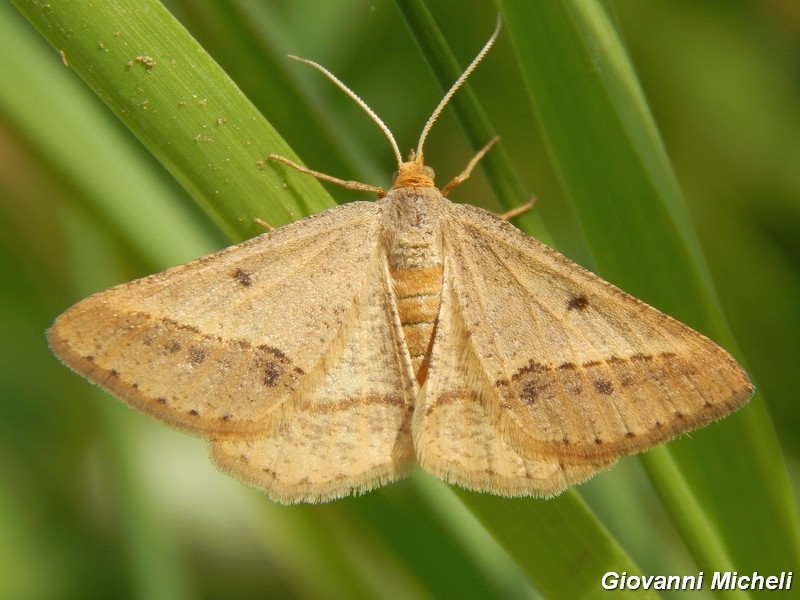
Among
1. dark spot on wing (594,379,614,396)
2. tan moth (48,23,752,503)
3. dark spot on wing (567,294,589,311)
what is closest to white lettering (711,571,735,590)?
tan moth (48,23,752,503)

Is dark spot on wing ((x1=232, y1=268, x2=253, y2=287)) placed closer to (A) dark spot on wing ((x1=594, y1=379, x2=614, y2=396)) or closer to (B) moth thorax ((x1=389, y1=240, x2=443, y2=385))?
(B) moth thorax ((x1=389, y1=240, x2=443, y2=385))

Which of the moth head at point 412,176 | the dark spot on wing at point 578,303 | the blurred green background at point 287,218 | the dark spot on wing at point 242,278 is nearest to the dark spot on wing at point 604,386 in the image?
the dark spot on wing at point 578,303

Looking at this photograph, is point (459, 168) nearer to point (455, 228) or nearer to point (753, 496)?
point (455, 228)

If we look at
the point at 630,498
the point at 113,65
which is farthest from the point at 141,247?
the point at 630,498

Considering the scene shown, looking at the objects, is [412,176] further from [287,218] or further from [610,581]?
[610,581]

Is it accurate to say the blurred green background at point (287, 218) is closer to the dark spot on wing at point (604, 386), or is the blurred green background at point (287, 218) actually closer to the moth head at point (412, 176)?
the moth head at point (412, 176)

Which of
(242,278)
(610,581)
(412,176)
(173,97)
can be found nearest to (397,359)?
(242,278)

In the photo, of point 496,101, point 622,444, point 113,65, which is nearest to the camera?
point 113,65
